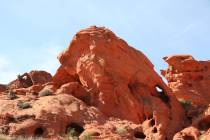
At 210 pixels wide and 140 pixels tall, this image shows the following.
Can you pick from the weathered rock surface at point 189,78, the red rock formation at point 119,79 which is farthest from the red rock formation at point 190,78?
the red rock formation at point 119,79

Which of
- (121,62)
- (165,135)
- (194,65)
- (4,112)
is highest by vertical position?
(194,65)

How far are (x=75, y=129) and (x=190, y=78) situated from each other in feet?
59.6

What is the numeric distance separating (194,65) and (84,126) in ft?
55.3

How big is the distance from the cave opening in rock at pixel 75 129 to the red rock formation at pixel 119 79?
9.30 ft

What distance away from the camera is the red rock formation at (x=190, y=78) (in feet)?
135

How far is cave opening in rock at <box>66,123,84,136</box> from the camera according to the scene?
→ 85.8 feet

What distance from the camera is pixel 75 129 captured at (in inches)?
1064

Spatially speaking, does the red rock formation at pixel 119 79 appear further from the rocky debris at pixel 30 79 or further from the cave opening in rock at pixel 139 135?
the rocky debris at pixel 30 79

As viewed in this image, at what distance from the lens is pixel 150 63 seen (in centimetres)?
3238

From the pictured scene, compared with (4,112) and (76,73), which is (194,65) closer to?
(76,73)

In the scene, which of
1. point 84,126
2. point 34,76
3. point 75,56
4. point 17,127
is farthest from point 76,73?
point 34,76

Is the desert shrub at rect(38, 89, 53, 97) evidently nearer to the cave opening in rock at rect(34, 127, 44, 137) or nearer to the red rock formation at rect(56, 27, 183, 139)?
the red rock formation at rect(56, 27, 183, 139)

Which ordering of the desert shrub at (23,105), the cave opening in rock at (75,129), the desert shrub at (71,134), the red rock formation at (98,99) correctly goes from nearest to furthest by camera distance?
1. the desert shrub at (71,134)
2. the cave opening in rock at (75,129)
3. the red rock formation at (98,99)
4. the desert shrub at (23,105)

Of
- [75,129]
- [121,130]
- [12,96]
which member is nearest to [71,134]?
[75,129]
